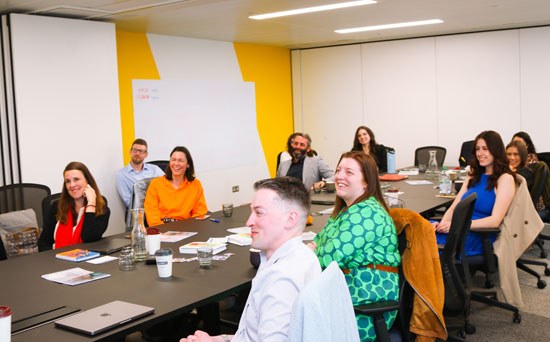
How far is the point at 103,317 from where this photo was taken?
216 centimetres

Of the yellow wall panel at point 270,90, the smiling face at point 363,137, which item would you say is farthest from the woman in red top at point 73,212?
the yellow wall panel at point 270,90

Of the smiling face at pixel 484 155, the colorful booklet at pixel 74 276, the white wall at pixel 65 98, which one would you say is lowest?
the colorful booklet at pixel 74 276

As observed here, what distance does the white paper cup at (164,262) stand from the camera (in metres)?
2.68

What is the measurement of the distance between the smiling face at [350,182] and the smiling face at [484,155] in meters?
1.56

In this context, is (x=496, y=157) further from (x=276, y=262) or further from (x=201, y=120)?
(x=201, y=120)

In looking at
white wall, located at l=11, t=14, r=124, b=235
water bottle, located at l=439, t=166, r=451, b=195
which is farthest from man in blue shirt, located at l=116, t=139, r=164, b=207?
water bottle, located at l=439, t=166, r=451, b=195

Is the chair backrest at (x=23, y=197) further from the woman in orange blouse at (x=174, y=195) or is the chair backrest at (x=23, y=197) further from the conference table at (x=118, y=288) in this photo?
the conference table at (x=118, y=288)

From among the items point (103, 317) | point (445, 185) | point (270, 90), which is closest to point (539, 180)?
point (445, 185)

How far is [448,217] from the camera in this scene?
4.19 m

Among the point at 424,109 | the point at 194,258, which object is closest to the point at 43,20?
the point at 194,258

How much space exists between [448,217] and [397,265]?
1.67m

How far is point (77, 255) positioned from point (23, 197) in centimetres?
172

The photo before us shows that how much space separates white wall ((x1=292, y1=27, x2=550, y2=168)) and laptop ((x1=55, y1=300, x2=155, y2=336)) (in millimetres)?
7068

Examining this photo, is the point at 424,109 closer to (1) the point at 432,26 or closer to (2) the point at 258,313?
(1) the point at 432,26
